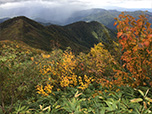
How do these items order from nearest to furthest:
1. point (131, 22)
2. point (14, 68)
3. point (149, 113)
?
point (149, 113) < point (131, 22) < point (14, 68)

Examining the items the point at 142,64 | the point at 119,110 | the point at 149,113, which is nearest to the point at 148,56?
the point at 142,64

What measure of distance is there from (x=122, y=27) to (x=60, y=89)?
4.03 m

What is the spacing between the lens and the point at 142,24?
12.1 feet

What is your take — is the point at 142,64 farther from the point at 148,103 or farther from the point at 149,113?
the point at 149,113

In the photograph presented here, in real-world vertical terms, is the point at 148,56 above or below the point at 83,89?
above

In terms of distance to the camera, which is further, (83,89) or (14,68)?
(83,89)

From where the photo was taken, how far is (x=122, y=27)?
3.97 meters

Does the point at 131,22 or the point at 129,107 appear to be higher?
the point at 131,22

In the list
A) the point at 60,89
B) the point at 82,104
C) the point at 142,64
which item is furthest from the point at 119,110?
the point at 60,89

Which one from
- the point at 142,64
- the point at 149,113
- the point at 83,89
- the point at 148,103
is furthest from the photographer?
the point at 83,89

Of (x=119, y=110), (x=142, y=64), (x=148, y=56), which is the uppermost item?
(x=148, y=56)

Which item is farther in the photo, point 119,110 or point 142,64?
point 142,64

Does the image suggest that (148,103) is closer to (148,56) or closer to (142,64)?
(142,64)

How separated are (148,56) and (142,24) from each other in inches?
46.5
